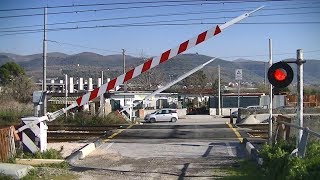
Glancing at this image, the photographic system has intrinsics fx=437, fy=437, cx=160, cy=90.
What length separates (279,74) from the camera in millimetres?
9344

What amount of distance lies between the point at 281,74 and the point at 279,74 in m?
0.04

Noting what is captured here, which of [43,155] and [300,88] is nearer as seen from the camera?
[300,88]

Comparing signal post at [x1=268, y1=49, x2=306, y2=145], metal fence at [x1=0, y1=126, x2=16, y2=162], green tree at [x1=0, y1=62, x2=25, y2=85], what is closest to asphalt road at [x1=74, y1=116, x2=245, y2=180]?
metal fence at [x1=0, y1=126, x2=16, y2=162]

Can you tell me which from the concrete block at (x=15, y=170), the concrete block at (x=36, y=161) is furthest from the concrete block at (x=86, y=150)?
the concrete block at (x=15, y=170)

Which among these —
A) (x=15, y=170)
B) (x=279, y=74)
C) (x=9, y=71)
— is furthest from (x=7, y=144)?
(x=9, y=71)

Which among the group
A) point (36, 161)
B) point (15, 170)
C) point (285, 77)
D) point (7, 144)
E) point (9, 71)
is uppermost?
point (9, 71)

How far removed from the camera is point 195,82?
121188 mm

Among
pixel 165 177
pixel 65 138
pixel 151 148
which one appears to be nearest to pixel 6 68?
pixel 65 138

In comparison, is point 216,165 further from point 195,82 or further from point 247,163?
point 195,82

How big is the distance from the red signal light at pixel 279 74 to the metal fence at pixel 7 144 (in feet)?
21.2

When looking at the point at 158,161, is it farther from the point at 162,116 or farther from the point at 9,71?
the point at 9,71

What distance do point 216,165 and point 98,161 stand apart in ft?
10.8

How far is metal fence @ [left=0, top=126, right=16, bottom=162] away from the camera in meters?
10.4

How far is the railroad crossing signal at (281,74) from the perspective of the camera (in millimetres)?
9320
